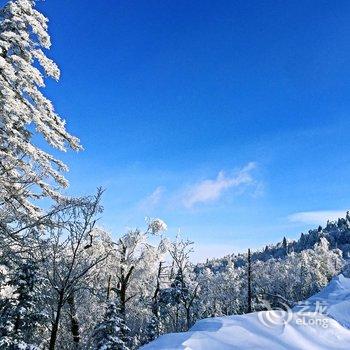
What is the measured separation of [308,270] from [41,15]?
9816 cm

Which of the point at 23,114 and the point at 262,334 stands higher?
the point at 23,114

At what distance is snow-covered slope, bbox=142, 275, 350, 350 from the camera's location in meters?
4.01

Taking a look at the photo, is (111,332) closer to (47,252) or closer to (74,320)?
(74,320)

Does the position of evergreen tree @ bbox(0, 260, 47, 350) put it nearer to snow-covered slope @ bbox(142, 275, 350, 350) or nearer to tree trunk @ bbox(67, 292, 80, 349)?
tree trunk @ bbox(67, 292, 80, 349)

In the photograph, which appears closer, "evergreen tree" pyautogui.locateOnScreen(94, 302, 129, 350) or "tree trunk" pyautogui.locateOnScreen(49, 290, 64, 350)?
"tree trunk" pyautogui.locateOnScreen(49, 290, 64, 350)

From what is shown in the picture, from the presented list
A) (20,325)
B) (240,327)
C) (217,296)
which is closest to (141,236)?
(20,325)

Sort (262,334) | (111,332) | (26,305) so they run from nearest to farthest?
1. (262,334)
2. (26,305)
3. (111,332)

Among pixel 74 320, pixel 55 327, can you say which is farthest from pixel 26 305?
pixel 55 327

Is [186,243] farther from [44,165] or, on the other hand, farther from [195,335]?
[195,335]

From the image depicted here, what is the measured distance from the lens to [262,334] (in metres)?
4.32

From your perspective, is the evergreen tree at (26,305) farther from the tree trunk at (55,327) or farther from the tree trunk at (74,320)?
the tree trunk at (55,327)

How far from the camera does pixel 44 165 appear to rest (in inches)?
425

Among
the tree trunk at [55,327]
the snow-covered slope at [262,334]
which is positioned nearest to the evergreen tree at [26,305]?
the tree trunk at [55,327]

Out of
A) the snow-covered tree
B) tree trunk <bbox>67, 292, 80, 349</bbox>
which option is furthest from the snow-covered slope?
tree trunk <bbox>67, 292, 80, 349</bbox>
